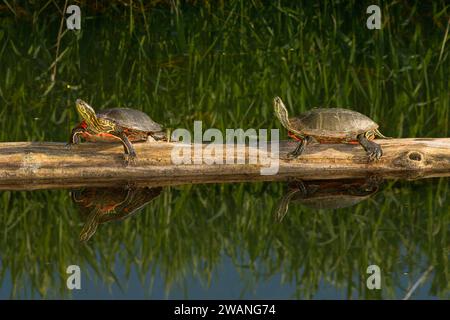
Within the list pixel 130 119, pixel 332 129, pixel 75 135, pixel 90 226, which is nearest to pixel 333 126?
pixel 332 129

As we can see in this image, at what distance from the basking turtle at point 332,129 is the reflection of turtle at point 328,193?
20 cm

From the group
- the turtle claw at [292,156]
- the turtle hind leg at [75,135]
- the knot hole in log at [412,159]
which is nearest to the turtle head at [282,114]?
the turtle claw at [292,156]

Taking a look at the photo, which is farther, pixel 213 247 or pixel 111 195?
pixel 111 195

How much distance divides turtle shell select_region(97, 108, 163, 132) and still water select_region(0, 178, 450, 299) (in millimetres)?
479

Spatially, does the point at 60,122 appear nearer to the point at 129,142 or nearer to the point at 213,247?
the point at 129,142

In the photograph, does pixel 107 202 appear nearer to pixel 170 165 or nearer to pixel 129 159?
pixel 129 159

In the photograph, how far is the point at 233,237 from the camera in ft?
20.1

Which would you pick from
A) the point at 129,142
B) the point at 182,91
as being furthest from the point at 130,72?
the point at 129,142

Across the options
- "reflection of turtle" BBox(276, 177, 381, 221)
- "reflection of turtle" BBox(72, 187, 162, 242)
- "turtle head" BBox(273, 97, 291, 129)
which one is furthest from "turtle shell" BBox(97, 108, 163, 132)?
"reflection of turtle" BBox(276, 177, 381, 221)

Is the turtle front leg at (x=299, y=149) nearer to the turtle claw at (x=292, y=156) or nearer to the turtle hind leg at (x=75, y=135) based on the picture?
the turtle claw at (x=292, y=156)

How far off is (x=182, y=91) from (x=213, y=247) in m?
3.77

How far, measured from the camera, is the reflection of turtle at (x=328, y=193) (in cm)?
664

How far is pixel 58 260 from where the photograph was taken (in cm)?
582

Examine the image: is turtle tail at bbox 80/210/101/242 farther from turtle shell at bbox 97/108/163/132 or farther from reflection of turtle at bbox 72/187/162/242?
turtle shell at bbox 97/108/163/132
